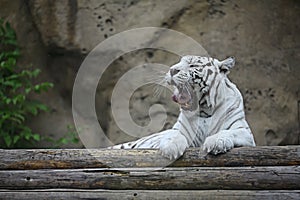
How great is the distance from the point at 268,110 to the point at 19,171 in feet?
9.81

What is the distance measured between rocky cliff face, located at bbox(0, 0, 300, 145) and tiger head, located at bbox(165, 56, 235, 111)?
2.04 meters

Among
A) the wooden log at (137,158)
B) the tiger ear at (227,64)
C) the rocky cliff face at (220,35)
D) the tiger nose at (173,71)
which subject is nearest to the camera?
the wooden log at (137,158)

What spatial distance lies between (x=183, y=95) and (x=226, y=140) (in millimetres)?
443

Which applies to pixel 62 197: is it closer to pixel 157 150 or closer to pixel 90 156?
pixel 90 156

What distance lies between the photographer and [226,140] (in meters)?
2.88

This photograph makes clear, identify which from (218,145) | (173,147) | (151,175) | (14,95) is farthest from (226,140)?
(14,95)

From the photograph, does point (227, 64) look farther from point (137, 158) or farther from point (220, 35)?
point (220, 35)

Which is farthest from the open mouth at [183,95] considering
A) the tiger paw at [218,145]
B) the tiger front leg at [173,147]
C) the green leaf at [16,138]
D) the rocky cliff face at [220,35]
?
the green leaf at [16,138]

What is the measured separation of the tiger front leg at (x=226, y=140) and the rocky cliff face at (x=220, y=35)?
2187 millimetres

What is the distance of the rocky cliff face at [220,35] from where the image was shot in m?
5.29

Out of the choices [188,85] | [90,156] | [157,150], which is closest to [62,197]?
[90,156]

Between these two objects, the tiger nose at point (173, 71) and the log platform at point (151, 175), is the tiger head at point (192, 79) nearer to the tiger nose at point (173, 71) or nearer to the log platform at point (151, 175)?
the tiger nose at point (173, 71)

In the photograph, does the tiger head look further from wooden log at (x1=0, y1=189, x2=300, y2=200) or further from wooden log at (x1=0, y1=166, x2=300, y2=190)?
wooden log at (x1=0, y1=189, x2=300, y2=200)

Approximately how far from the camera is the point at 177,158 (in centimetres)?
284
